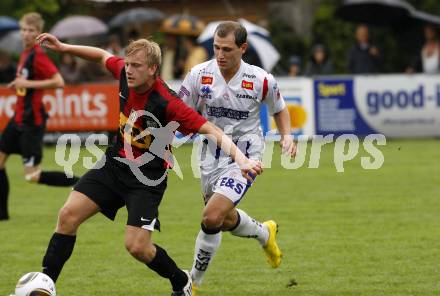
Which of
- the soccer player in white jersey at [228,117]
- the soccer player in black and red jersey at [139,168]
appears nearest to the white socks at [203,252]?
the soccer player in white jersey at [228,117]

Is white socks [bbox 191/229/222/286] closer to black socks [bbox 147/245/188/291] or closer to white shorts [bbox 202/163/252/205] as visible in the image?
white shorts [bbox 202/163/252/205]

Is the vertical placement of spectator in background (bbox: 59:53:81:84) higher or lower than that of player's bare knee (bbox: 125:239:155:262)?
lower

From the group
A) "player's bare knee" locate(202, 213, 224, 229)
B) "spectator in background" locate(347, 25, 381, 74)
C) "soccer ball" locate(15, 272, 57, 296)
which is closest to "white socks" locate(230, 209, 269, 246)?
"player's bare knee" locate(202, 213, 224, 229)

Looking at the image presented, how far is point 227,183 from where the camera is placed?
7.46 m

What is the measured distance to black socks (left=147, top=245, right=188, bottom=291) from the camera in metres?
6.79

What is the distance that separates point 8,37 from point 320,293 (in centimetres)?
1621

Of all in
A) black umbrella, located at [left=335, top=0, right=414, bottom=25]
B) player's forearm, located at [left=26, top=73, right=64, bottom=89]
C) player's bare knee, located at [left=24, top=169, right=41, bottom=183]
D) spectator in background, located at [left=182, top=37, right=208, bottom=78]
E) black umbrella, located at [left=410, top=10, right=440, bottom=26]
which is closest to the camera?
player's forearm, located at [left=26, top=73, right=64, bottom=89]

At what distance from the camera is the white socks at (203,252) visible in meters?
7.46

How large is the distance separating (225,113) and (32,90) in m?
4.07

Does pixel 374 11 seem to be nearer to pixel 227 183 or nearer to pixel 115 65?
pixel 227 183

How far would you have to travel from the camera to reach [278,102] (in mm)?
7805

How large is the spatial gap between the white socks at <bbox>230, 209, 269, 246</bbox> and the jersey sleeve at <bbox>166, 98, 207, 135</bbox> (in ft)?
4.00

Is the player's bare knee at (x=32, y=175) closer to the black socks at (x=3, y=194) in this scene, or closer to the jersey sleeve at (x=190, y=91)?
the black socks at (x=3, y=194)

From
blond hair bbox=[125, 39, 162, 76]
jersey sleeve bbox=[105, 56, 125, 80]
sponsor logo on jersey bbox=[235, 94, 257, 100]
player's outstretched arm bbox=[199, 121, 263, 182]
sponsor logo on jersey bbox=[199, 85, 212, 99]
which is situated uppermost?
blond hair bbox=[125, 39, 162, 76]
